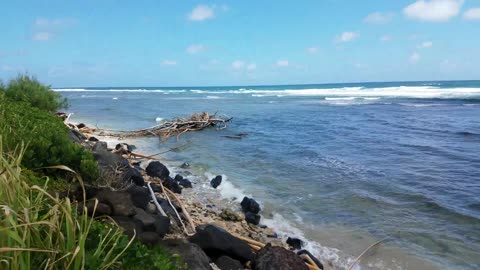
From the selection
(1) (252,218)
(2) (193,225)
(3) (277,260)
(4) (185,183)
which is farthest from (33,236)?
(4) (185,183)

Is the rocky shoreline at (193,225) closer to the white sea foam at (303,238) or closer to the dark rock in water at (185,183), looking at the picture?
the white sea foam at (303,238)

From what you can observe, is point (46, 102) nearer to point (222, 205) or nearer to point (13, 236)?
point (222, 205)

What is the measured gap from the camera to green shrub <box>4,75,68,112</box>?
12.9 meters

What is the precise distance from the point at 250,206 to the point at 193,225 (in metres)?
2.08

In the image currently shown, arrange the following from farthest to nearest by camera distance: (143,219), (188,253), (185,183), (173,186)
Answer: (185,183) < (173,186) < (143,219) < (188,253)

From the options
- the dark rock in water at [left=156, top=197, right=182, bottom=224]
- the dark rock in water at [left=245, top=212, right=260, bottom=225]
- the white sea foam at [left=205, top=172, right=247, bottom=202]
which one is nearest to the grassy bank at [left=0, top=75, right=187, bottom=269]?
the dark rock in water at [left=156, top=197, right=182, bottom=224]

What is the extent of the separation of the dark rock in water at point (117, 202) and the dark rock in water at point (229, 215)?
3.26 meters

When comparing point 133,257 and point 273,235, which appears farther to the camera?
point 273,235

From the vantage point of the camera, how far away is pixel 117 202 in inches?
200

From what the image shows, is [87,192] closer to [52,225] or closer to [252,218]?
[52,225]

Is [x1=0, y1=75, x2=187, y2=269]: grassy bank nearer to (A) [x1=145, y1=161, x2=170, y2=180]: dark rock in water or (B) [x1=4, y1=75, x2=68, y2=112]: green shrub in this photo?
(A) [x1=145, y1=161, x2=170, y2=180]: dark rock in water

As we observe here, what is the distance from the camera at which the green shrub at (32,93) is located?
12938 millimetres

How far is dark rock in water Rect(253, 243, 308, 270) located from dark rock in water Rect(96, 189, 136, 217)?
72.8 inches

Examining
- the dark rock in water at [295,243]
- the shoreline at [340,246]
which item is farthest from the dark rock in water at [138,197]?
the dark rock in water at [295,243]
